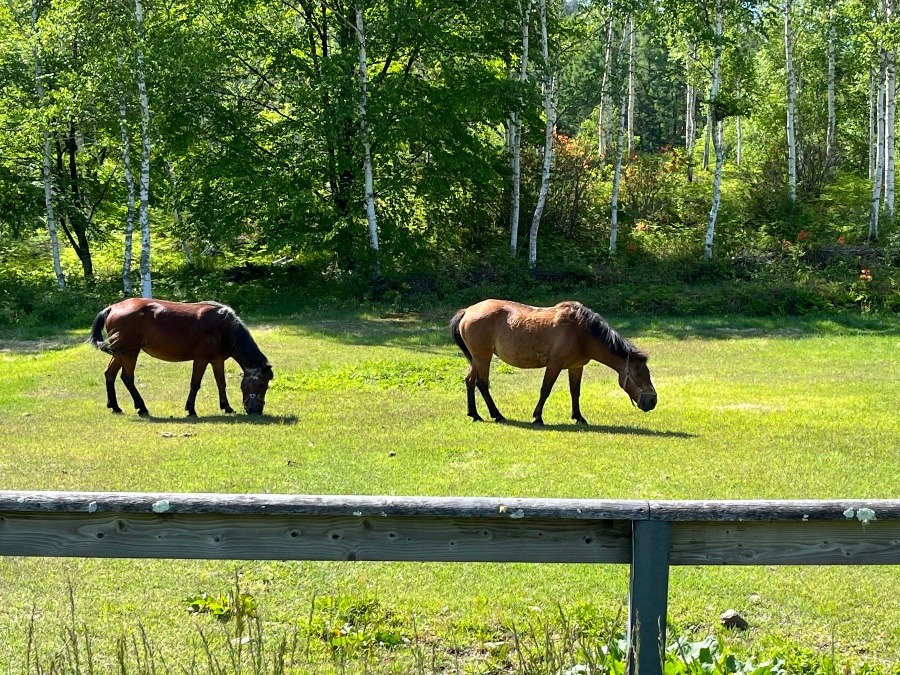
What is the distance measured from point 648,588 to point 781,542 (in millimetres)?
599

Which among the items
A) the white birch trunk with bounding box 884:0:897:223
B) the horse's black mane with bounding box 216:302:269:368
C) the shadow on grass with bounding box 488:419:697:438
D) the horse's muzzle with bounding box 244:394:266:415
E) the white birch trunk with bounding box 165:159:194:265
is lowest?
the shadow on grass with bounding box 488:419:697:438

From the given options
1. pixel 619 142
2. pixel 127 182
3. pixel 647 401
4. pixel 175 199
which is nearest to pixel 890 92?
pixel 619 142

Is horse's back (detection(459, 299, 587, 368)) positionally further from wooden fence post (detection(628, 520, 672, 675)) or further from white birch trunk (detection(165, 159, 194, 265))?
white birch trunk (detection(165, 159, 194, 265))

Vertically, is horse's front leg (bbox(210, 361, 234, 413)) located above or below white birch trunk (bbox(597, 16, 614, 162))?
below

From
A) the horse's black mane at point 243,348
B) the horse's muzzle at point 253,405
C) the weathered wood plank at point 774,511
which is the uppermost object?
the weathered wood plank at point 774,511

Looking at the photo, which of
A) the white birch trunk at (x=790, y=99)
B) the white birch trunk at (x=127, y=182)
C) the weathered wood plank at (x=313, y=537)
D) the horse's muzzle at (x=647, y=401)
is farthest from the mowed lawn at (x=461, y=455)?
the white birch trunk at (x=790, y=99)

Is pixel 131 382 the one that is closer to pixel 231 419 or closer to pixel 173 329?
pixel 173 329

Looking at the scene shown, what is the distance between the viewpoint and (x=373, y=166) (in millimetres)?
33500

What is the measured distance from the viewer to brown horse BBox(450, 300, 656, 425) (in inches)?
547

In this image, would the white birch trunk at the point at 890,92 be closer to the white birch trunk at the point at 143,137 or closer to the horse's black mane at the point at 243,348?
the white birch trunk at the point at 143,137

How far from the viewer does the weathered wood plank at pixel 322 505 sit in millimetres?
3756

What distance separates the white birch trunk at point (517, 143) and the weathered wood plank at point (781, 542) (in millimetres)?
29661

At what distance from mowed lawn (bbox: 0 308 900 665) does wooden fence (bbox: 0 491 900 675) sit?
0.85m

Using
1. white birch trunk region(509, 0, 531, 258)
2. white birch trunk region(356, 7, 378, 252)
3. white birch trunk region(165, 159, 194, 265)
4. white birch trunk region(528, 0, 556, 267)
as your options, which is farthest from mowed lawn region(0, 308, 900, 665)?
white birch trunk region(509, 0, 531, 258)
